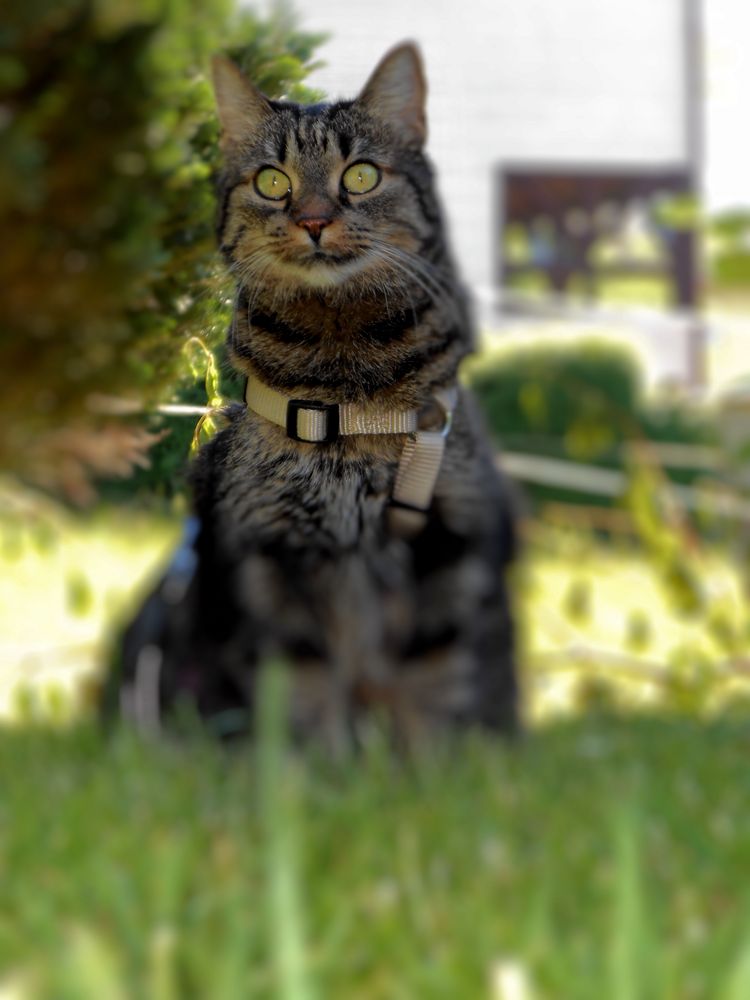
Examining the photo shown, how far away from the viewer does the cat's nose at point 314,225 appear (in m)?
0.52

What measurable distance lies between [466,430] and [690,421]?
31.7 ft

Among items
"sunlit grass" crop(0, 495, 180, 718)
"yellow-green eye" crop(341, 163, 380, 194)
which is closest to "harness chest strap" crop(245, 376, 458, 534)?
"yellow-green eye" crop(341, 163, 380, 194)

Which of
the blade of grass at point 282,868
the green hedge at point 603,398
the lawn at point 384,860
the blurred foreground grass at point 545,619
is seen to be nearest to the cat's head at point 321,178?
the lawn at point 384,860

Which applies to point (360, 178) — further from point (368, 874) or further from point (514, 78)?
point (368, 874)

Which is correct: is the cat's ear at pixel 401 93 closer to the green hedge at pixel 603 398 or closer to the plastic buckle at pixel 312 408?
the plastic buckle at pixel 312 408

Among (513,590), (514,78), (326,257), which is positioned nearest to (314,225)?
(326,257)

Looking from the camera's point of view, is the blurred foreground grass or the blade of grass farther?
the blurred foreground grass

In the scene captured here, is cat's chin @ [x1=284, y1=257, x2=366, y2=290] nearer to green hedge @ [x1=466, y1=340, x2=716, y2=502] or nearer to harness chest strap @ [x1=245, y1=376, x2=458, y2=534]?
harness chest strap @ [x1=245, y1=376, x2=458, y2=534]

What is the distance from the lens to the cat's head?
529 mm

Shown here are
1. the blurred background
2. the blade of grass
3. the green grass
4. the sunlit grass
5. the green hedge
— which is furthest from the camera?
the green hedge

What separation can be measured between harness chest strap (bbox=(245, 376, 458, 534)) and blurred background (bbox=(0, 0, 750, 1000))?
25 mm

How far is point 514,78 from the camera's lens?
1.82 meters

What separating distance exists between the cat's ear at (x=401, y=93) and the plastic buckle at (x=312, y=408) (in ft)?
0.46

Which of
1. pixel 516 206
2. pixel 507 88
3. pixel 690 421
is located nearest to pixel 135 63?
pixel 507 88
